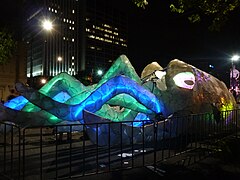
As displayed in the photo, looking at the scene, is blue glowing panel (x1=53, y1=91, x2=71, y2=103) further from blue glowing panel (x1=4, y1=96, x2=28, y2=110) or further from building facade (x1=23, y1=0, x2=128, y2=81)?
building facade (x1=23, y1=0, x2=128, y2=81)

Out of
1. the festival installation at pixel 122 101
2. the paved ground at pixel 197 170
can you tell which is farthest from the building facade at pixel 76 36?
the paved ground at pixel 197 170

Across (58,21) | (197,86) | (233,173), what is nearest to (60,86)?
(197,86)

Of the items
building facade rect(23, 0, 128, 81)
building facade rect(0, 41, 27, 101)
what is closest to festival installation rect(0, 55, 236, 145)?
building facade rect(0, 41, 27, 101)

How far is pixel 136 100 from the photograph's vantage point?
→ 10805 mm

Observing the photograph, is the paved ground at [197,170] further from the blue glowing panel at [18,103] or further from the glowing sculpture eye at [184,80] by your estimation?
the blue glowing panel at [18,103]

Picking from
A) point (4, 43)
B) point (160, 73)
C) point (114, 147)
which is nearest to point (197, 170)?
point (114, 147)

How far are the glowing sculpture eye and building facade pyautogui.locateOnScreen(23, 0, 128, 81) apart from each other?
78.7m

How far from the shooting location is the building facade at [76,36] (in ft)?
314

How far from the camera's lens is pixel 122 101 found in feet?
36.2

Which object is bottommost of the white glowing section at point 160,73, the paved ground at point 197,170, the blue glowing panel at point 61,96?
the paved ground at point 197,170

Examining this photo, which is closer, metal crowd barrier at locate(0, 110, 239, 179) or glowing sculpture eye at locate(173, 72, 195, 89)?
metal crowd barrier at locate(0, 110, 239, 179)

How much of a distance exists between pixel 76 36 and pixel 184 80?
103m

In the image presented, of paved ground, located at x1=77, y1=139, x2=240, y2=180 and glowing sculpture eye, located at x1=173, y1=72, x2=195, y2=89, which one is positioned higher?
glowing sculpture eye, located at x1=173, y1=72, x2=195, y2=89

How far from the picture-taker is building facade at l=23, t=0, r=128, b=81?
95.6 metres
